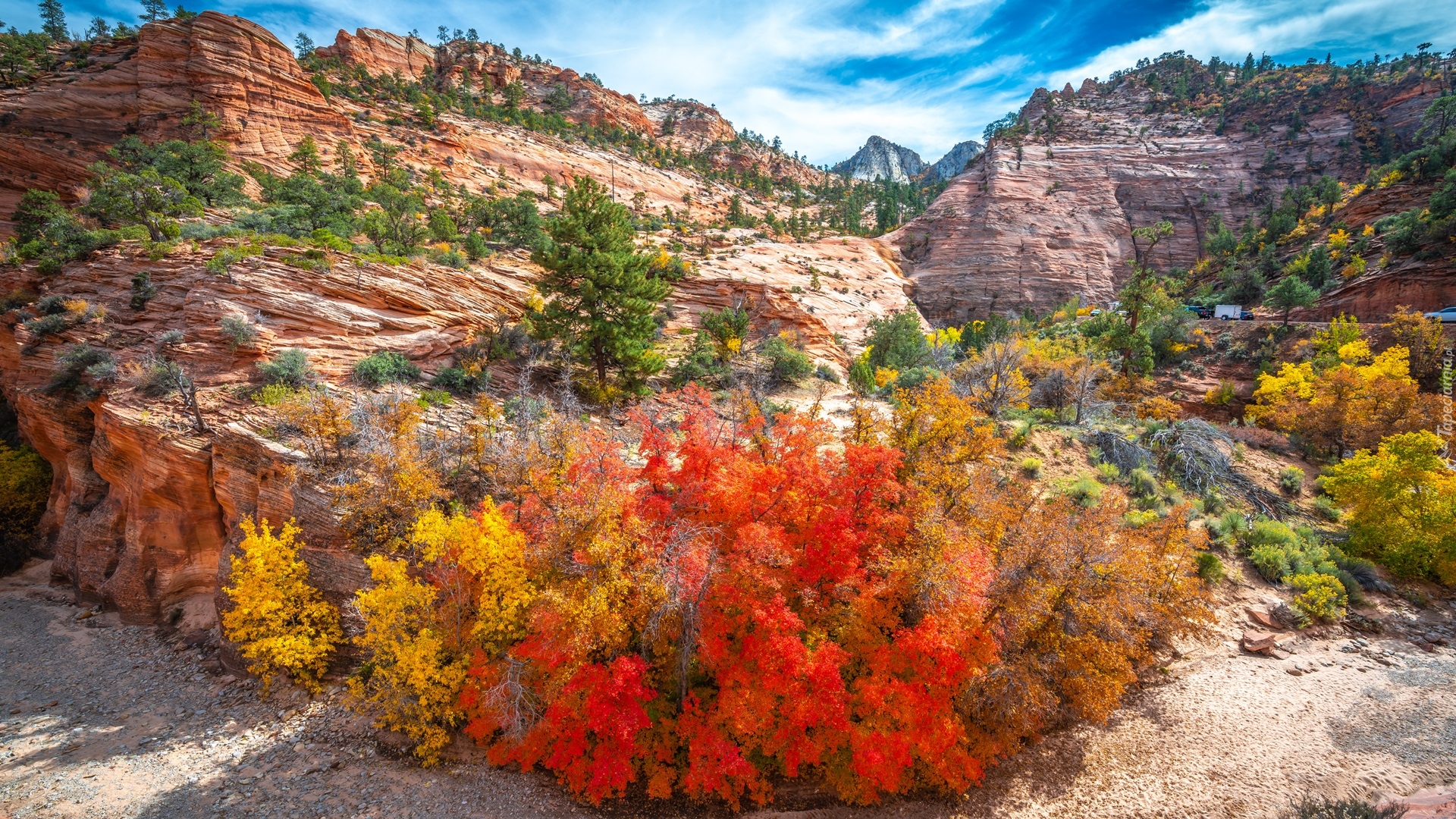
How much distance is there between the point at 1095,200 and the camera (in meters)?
76.2

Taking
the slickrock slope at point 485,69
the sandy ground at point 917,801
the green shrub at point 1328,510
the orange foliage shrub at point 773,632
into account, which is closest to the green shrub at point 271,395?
the orange foliage shrub at point 773,632

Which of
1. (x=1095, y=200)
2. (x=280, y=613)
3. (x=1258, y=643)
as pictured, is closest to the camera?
(x=280, y=613)

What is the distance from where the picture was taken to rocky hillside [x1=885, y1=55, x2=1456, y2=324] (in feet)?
229

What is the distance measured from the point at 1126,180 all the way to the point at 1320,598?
85.2m

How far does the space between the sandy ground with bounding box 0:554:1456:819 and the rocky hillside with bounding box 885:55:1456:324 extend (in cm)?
6016

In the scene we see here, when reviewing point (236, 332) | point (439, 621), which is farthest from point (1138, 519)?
point (236, 332)

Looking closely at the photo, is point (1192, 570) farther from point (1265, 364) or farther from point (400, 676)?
point (1265, 364)

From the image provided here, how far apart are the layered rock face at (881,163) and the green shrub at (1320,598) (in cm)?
19706

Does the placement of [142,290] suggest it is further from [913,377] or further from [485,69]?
[485,69]

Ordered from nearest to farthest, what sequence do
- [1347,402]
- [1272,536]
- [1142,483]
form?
[1272,536] → [1142,483] → [1347,402]

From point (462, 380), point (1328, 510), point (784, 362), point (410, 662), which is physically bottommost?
point (410, 662)

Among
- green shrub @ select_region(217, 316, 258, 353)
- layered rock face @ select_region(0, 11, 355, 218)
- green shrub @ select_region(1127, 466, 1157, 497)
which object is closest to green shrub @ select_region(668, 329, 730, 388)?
green shrub @ select_region(217, 316, 258, 353)

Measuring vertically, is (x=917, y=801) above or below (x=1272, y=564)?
below

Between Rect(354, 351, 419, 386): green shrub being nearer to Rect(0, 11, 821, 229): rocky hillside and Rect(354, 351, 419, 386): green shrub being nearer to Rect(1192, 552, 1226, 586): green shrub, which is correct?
Rect(1192, 552, 1226, 586): green shrub
